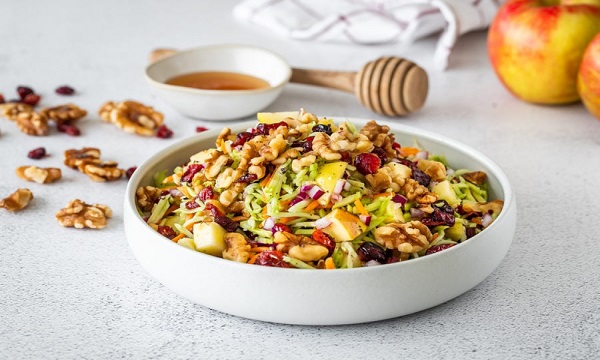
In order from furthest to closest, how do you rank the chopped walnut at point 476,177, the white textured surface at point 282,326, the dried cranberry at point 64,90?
the dried cranberry at point 64,90
the chopped walnut at point 476,177
the white textured surface at point 282,326

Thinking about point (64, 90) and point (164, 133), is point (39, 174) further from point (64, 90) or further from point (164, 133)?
point (64, 90)

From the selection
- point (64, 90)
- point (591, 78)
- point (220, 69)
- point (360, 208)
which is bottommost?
point (64, 90)

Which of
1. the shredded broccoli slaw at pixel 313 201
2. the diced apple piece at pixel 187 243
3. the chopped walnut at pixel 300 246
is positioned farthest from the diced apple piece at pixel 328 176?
the diced apple piece at pixel 187 243

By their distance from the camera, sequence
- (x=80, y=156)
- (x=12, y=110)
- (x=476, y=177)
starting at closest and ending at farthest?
(x=476, y=177), (x=80, y=156), (x=12, y=110)

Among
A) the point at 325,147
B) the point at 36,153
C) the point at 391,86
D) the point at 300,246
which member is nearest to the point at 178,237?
the point at 300,246

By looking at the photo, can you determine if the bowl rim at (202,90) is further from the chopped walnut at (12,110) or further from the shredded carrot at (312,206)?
the shredded carrot at (312,206)

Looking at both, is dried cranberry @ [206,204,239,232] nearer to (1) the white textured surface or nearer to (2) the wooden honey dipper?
(1) the white textured surface

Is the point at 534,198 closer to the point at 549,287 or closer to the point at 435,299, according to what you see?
the point at 549,287
